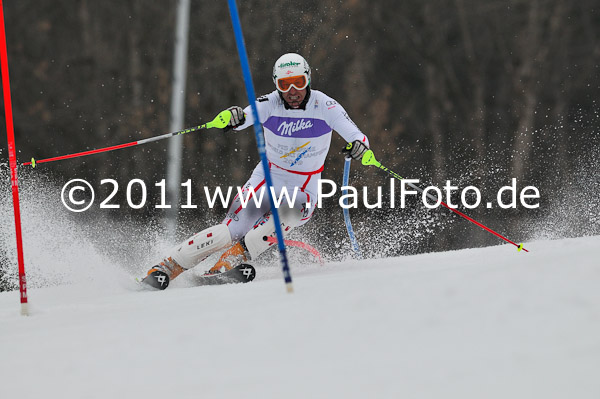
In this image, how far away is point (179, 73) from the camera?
13.6 meters

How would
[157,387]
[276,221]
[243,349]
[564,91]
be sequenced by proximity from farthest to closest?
[564,91], [276,221], [243,349], [157,387]

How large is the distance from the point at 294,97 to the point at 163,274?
149 centimetres

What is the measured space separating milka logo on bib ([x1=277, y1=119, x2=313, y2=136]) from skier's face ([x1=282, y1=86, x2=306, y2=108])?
0.40ft

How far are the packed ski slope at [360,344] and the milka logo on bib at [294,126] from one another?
2.15 metres

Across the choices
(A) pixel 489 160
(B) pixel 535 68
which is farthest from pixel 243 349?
(B) pixel 535 68

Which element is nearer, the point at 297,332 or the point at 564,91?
the point at 297,332

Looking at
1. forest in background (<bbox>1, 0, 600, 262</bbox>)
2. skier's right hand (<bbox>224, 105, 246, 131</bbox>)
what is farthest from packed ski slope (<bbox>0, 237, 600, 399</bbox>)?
forest in background (<bbox>1, 0, 600, 262</bbox>)

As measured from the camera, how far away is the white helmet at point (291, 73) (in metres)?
4.59

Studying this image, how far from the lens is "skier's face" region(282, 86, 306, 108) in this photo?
15.3ft

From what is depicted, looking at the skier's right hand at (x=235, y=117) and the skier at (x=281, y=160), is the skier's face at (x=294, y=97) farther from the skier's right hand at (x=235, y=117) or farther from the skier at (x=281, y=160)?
the skier's right hand at (x=235, y=117)

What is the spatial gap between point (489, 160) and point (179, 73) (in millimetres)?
6587

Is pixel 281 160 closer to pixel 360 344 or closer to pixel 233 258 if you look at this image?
pixel 233 258

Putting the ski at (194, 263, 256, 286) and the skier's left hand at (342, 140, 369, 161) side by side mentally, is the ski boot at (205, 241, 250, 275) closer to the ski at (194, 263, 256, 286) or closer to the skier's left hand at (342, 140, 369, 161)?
the ski at (194, 263, 256, 286)

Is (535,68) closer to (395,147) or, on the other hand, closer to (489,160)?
(489,160)
